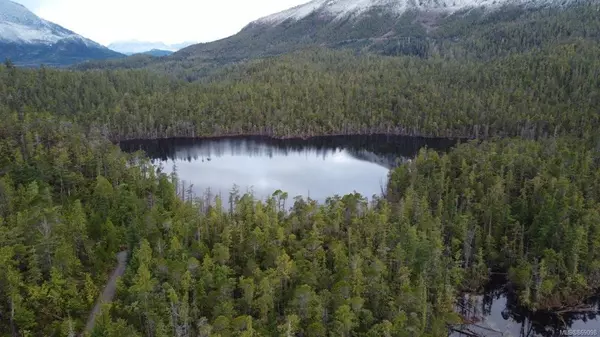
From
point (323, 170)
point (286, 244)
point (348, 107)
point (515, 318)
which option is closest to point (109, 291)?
point (286, 244)

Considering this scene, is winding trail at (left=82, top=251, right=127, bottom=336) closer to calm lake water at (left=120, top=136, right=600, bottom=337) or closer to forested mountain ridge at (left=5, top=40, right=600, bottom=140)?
calm lake water at (left=120, top=136, right=600, bottom=337)

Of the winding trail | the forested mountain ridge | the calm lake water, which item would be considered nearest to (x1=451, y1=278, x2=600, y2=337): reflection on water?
the calm lake water

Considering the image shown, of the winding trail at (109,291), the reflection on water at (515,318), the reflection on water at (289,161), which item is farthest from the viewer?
the reflection on water at (289,161)

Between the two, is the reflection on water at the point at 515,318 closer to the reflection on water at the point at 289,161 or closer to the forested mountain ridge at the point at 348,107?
the reflection on water at the point at 289,161

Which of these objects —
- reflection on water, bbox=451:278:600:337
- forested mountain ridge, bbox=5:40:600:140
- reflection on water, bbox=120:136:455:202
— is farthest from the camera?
forested mountain ridge, bbox=5:40:600:140

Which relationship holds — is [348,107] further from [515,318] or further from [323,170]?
[515,318]

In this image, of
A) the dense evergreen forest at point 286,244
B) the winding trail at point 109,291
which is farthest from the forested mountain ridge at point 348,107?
the winding trail at point 109,291
